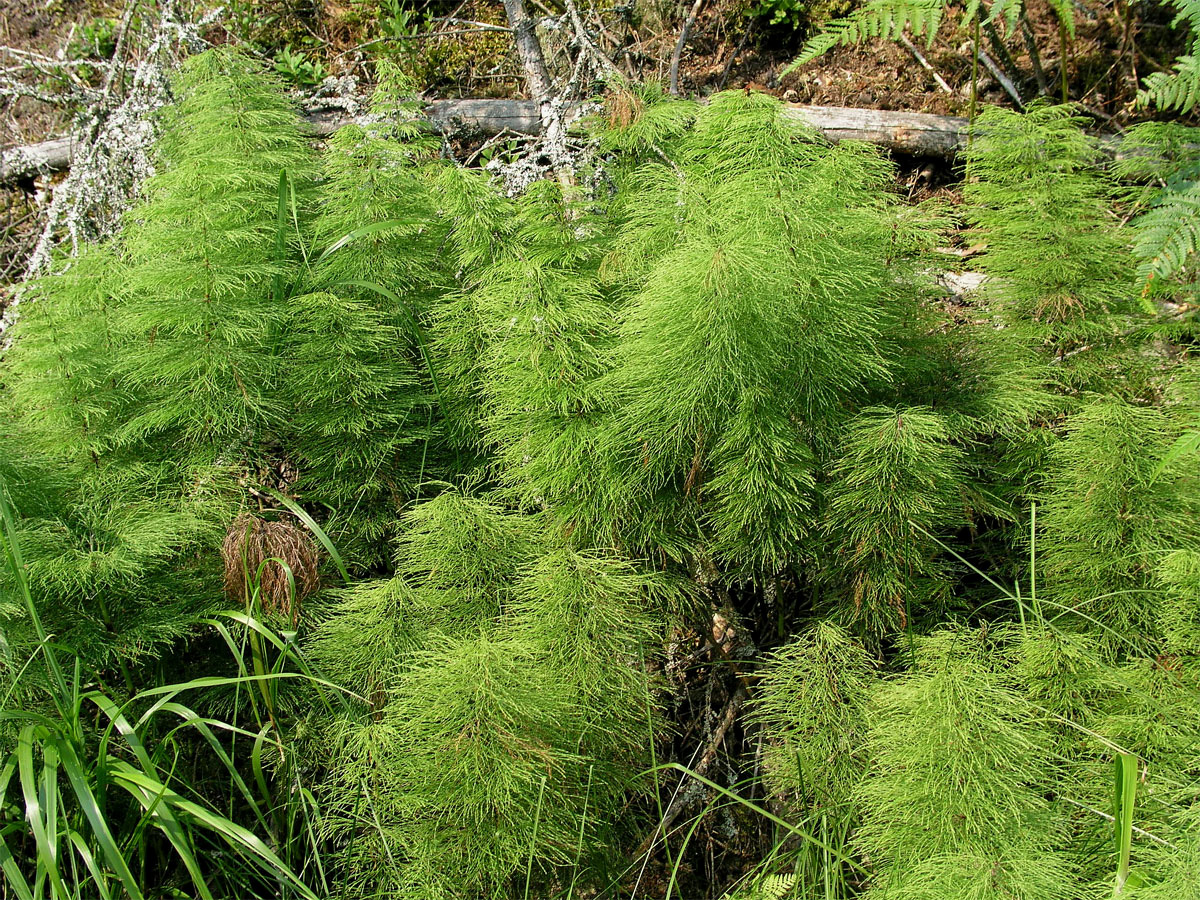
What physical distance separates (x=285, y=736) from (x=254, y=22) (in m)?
2.93

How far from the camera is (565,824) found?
1581mm

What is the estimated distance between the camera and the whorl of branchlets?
6.00ft

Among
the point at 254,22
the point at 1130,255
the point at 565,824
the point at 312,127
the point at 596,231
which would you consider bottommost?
the point at 565,824

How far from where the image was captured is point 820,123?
10.2 ft

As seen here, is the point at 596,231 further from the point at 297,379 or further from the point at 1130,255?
the point at 1130,255

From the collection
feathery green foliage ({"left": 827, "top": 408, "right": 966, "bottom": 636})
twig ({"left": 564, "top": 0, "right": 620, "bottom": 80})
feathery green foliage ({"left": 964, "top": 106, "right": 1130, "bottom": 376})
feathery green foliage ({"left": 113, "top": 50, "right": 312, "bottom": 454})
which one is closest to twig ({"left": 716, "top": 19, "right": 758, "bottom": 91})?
twig ({"left": 564, "top": 0, "right": 620, "bottom": 80})

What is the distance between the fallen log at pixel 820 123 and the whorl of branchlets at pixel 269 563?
1618 mm

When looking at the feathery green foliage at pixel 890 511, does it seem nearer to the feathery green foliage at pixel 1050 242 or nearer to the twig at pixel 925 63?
the feathery green foliage at pixel 1050 242

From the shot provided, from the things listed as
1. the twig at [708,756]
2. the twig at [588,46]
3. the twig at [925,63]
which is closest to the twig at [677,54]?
the twig at [588,46]

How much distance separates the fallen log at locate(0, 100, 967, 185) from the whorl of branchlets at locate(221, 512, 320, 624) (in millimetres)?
1618

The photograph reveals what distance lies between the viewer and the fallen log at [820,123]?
3041 millimetres

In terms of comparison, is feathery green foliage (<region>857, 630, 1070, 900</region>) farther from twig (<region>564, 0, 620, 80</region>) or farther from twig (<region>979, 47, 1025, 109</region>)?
twig (<region>979, 47, 1025, 109</region>)

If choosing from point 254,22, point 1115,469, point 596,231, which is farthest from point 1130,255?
point 254,22

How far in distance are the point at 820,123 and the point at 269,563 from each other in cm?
228
